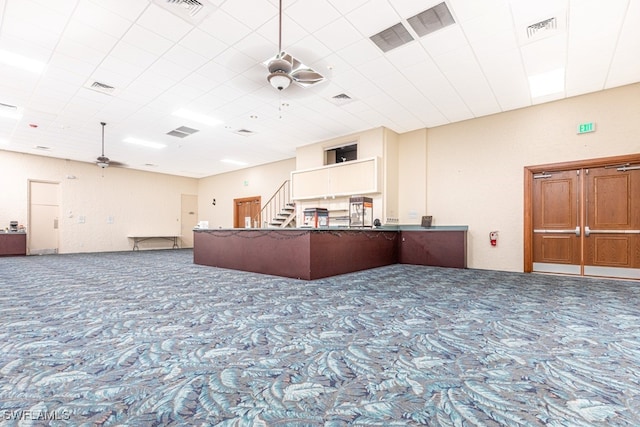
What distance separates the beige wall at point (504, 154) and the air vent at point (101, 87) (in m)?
7.02

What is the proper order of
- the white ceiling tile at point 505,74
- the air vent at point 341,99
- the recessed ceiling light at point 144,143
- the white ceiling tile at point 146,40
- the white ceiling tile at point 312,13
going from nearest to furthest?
the white ceiling tile at point 312,13
the white ceiling tile at point 146,40
the white ceiling tile at point 505,74
the air vent at point 341,99
the recessed ceiling light at point 144,143

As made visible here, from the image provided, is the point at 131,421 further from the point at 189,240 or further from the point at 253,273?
the point at 189,240

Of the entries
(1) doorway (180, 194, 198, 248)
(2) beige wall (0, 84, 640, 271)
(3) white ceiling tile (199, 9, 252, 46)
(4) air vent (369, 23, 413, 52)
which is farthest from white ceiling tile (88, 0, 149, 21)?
(1) doorway (180, 194, 198, 248)

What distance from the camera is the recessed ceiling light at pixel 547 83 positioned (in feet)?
17.8

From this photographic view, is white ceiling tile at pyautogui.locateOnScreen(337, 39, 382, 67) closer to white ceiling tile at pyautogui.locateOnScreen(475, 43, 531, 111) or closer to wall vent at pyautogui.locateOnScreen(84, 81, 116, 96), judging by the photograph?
white ceiling tile at pyautogui.locateOnScreen(475, 43, 531, 111)

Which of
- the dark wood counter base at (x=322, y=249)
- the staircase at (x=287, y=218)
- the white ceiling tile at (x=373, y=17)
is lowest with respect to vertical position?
the dark wood counter base at (x=322, y=249)

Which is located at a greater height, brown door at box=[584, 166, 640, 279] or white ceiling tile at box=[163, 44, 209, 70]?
white ceiling tile at box=[163, 44, 209, 70]

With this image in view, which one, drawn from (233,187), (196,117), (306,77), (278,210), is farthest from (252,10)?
(233,187)

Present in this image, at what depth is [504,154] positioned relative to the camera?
22.8 feet

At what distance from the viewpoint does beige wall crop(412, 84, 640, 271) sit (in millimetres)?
5816

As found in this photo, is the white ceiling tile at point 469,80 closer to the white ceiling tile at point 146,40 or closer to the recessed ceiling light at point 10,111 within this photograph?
the white ceiling tile at point 146,40

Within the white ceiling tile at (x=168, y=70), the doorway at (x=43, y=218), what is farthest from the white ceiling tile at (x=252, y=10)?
the doorway at (x=43, y=218)

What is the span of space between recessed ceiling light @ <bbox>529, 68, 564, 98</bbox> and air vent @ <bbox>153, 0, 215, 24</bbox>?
547 centimetres

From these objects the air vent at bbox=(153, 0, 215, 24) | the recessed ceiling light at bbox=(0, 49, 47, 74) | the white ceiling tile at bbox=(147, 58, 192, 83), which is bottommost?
the recessed ceiling light at bbox=(0, 49, 47, 74)
